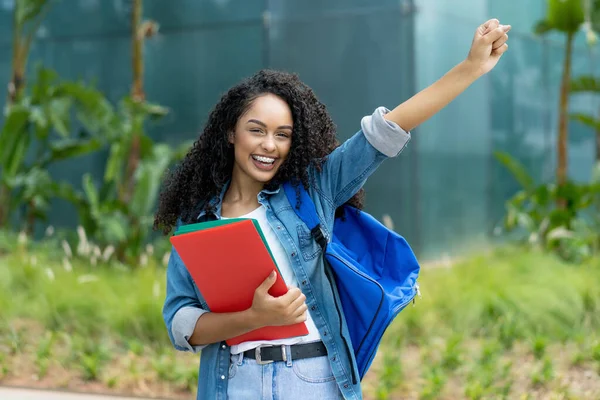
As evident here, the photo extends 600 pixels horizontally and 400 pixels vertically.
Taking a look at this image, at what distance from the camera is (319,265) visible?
2162mm

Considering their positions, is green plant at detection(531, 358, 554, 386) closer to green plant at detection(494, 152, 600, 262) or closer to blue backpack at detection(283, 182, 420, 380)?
green plant at detection(494, 152, 600, 262)

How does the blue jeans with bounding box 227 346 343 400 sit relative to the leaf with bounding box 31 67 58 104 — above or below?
below

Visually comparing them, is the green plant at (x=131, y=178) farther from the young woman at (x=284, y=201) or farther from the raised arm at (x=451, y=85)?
the raised arm at (x=451, y=85)

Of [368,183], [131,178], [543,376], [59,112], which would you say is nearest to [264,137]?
[543,376]

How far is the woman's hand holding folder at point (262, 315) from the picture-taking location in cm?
201

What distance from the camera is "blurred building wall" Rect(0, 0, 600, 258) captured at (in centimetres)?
881

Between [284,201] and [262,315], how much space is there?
33cm

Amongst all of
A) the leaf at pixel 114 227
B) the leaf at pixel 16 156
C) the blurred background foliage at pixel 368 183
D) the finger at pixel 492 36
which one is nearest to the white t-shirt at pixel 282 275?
the finger at pixel 492 36

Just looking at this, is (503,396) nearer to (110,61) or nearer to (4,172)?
(4,172)

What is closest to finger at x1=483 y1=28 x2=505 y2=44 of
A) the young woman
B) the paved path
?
the young woman

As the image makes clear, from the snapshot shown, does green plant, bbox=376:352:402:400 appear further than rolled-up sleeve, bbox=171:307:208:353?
Yes

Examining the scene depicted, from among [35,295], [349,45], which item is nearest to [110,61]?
[349,45]

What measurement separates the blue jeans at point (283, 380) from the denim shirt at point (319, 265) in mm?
27

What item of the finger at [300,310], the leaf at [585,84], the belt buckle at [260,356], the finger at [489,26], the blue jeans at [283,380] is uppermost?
the finger at [489,26]
